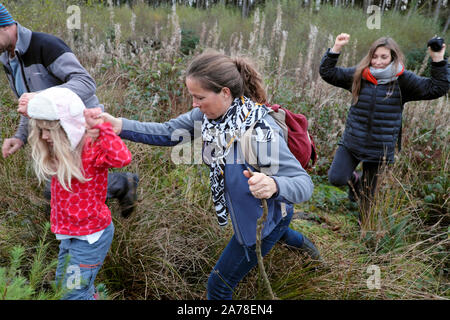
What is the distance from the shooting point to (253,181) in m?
1.38

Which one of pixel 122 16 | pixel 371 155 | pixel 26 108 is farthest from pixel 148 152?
pixel 122 16

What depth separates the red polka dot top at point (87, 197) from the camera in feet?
5.62

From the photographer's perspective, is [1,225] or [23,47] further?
[1,225]

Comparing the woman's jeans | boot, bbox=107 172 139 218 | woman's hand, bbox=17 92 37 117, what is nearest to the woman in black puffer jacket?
the woman's jeans

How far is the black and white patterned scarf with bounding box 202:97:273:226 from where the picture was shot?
1.70 m

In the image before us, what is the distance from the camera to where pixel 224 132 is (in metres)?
1.76

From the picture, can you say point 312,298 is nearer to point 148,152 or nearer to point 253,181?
point 253,181

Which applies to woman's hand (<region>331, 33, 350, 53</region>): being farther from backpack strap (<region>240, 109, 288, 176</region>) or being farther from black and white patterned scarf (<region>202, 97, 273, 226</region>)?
backpack strap (<region>240, 109, 288, 176</region>)

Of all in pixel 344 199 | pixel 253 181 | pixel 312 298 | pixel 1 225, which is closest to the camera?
pixel 253 181

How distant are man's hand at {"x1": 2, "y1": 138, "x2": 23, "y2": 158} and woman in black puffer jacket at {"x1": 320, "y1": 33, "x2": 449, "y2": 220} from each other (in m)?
2.70

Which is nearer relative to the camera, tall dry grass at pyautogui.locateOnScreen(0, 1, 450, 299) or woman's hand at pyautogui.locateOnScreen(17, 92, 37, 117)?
woman's hand at pyautogui.locateOnScreen(17, 92, 37, 117)

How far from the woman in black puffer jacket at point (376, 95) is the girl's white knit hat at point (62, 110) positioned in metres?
2.44

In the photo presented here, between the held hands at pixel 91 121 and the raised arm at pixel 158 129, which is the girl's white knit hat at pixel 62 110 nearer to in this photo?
the held hands at pixel 91 121

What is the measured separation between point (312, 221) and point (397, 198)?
0.83 m
